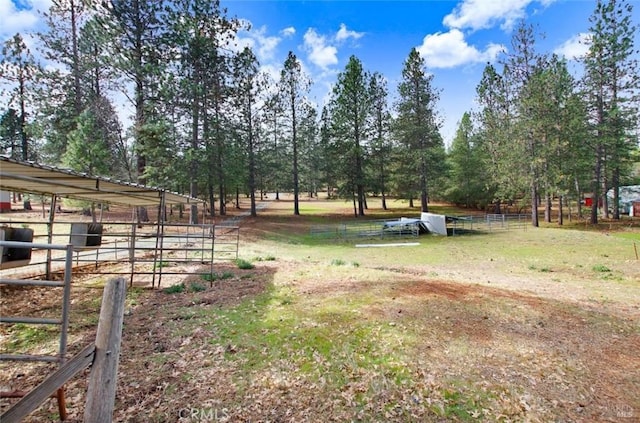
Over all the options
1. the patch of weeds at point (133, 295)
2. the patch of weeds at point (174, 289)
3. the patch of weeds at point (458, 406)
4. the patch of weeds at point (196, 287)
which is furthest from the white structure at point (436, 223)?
the patch of weeds at point (458, 406)

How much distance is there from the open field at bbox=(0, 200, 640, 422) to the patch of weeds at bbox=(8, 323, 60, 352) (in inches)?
1.4

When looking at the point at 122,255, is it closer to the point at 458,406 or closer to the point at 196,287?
the point at 196,287

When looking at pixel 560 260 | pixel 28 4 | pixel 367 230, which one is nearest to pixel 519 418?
pixel 560 260

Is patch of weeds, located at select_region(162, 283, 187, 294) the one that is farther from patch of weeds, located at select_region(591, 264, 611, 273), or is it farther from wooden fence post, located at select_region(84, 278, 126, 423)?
patch of weeds, located at select_region(591, 264, 611, 273)

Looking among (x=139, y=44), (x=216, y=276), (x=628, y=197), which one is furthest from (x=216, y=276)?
(x=628, y=197)

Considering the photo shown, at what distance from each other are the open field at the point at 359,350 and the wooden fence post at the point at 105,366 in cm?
116

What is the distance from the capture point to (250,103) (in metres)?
27.4

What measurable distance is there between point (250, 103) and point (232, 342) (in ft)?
84.7

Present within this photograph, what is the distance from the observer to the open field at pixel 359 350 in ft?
10.8

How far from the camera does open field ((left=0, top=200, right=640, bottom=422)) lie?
3.28 meters

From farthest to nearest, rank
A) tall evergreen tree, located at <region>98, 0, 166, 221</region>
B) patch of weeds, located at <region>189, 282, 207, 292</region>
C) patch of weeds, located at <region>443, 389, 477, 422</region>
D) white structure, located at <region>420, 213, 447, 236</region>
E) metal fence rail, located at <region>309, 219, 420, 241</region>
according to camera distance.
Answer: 1. white structure, located at <region>420, 213, 447, 236</region>
2. metal fence rail, located at <region>309, 219, 420, 241</region>
3. tall evergreen tree, located at <region>98, 0, 166, 221</region>
4. patch of weeds, located at <region>189, 282, 207, 292</region>
5. patch of weeds, located at <region>443, 389, 477, 422</region>

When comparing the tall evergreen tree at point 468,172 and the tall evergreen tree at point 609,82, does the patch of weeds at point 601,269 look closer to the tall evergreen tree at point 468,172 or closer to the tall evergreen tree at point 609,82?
the tall evergreen tree at point 609,82

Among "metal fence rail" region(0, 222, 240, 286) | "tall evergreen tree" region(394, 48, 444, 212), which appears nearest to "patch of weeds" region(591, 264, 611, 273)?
"metal fence rail" region(0, 222, 240, 286)

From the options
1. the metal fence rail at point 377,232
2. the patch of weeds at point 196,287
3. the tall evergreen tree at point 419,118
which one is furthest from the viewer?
the tall evergreen tree at point 419,118
